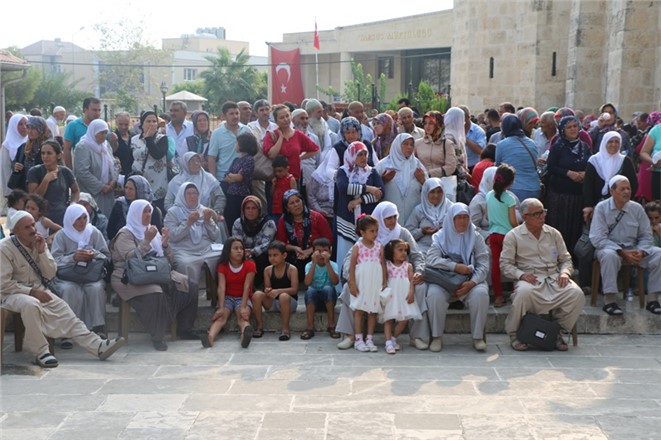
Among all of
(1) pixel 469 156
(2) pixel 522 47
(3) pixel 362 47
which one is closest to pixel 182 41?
(3) pixel 362 47

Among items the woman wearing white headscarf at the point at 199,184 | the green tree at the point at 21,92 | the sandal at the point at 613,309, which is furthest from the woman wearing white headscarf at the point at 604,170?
the green tree at the point at 21,92

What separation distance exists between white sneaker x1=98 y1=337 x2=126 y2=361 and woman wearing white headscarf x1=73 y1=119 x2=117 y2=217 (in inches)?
91.2

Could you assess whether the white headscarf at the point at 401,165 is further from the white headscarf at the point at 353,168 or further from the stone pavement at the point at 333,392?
the stone pavement at the point at 333,392

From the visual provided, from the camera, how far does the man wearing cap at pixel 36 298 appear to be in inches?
271

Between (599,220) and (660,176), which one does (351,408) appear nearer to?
(599,220)

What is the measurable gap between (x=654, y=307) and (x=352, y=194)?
2937mm

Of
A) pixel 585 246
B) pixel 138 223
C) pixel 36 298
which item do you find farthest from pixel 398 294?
pixel 36 298

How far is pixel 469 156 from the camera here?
407 inches

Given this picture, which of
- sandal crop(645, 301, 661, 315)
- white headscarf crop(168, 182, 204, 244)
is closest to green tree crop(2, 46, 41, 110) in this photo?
white headscarf crop(168, 182, 204, 244)

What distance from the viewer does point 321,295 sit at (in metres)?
7.73

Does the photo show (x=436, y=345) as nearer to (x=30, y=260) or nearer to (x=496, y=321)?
(x=496, y=321)

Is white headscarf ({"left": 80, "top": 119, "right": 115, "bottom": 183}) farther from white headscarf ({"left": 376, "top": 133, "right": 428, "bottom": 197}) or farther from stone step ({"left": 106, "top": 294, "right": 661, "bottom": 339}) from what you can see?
white headscarf ({"left": 376, "top": 133, "right": 428, "bottom": 197})

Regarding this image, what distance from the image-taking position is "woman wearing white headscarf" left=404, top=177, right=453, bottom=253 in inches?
318

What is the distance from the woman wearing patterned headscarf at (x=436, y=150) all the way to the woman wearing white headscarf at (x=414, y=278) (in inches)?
56.1
